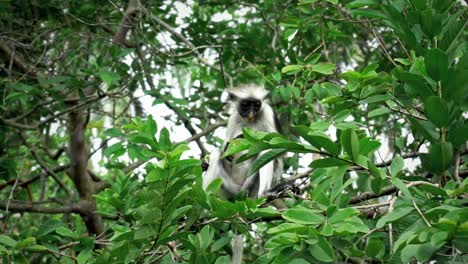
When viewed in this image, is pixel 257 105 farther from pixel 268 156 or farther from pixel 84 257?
pixel 268 156

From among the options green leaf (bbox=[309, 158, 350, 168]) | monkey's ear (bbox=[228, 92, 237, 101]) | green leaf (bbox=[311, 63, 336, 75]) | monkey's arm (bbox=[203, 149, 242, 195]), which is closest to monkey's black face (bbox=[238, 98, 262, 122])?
monkey's ear (bbox=[228, 92, 237, 101])

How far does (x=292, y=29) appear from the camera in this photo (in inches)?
190

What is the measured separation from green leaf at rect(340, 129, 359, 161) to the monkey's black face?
391 cm

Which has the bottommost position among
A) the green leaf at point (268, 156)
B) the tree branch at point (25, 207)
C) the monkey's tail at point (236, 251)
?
the monkey's tail at point (236, 251)

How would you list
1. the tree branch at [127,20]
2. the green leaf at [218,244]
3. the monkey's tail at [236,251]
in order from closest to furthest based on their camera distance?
the green leaf at [218,244]
the monkey's tail at [236,251]
the tree branch at [127,20]

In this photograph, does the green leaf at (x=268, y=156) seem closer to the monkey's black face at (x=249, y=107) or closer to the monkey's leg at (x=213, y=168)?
the monkey's leg at (x=213, y=168)

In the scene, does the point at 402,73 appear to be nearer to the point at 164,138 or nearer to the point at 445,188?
the point at 445,188

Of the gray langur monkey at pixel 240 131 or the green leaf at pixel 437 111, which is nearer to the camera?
the green leaf at pixel 437 111

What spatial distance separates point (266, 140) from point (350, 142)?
12.0 inches

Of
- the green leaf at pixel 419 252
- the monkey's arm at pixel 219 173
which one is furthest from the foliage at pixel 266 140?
the monkey's arm at pixel 219 173

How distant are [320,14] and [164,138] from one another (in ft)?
7.97

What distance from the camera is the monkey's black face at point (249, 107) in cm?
627

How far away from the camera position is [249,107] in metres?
6.30

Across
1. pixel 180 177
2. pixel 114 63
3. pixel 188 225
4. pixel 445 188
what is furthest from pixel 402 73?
pixel 114 63
